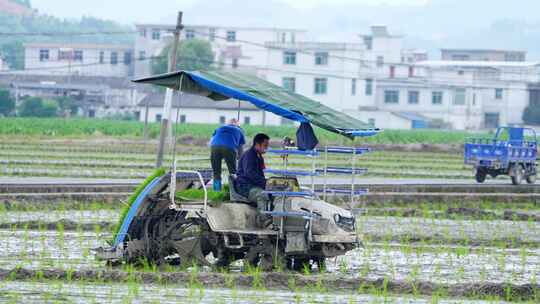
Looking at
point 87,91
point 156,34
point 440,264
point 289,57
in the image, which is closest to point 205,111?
point 289,57

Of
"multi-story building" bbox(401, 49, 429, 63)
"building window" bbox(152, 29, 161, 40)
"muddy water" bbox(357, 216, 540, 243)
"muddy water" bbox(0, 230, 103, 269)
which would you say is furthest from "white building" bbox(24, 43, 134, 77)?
"muddy water" bbox(0, 230, 103, 269)

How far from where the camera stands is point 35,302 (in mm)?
12391

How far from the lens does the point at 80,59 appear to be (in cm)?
12950

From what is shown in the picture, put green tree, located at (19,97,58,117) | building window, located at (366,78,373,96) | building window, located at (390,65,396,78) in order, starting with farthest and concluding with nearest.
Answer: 1. building window, located at (390,65,396,78)
2. building window, located at (366,78,373,96)
3. green tree, located at (19,97,58,117)

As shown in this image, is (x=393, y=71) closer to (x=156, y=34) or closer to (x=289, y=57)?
(x=289, y=57)

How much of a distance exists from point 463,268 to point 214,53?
94.6 meters

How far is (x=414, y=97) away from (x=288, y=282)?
93729mm

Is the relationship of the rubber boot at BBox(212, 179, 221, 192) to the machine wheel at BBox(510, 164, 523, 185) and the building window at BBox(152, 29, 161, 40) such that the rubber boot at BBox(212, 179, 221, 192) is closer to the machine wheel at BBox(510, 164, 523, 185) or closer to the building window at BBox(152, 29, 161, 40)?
the machine wheel at BBox(510, 164, 523, 185)

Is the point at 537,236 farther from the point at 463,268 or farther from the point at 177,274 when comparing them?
the point at 177,274

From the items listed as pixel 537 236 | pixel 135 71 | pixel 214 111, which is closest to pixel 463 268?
pixel 537 236

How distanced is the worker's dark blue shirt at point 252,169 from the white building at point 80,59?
360 feet

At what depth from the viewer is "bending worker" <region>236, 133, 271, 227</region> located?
15602 mm

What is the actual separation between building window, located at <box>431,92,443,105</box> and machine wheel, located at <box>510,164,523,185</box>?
69.3 meters

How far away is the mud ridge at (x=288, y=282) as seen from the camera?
1380 centimetres
